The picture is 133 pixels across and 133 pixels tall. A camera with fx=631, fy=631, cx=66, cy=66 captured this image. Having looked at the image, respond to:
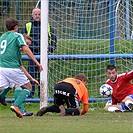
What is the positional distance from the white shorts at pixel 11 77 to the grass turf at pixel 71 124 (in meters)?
0.62

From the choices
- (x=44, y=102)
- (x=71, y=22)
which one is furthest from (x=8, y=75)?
(x=71, y=22)

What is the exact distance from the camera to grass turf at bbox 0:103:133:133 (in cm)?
838

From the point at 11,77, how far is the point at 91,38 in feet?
12.4

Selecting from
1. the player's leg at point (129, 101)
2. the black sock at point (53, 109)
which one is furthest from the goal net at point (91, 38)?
the black sock at point (53, 109)

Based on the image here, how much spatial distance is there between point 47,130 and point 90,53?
6.04 meters

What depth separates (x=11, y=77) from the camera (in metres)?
10.8

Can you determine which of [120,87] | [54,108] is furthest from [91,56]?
[54,108]

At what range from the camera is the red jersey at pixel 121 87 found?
1254 centimetres

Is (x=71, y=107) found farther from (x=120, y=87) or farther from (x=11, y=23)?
(x=11, y=23)

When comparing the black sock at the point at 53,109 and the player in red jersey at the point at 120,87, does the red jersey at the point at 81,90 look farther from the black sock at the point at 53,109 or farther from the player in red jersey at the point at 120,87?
the player in red jersey at the point at 120,87

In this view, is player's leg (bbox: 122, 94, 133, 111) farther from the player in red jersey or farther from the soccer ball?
the soccer ball

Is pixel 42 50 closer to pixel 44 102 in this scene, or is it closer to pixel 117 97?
pixel 44 102

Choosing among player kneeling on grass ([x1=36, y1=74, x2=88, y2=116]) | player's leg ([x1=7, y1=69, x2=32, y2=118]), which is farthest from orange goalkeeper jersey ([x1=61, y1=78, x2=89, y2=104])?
player's leg ([x1=7, y1=69, x2=32, y2=118])

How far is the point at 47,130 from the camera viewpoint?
8367 mm
